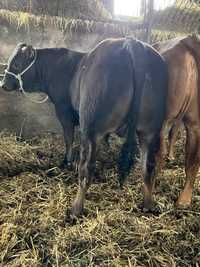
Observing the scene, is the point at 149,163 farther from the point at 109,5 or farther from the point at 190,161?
the point at 109,5

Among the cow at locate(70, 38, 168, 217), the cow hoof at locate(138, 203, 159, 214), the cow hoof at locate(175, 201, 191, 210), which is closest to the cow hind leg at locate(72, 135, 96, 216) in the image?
the cow at locate(70, 38, 168, 217)

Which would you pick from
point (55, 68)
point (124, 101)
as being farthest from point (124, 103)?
point (55, 68)

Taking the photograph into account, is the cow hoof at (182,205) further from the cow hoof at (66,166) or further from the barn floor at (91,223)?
the cow hoof at (66,166)

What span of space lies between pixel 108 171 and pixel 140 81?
1.44 metres

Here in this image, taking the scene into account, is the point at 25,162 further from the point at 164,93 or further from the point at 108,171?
the point at 164,93

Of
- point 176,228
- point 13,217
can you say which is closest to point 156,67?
point 176,228

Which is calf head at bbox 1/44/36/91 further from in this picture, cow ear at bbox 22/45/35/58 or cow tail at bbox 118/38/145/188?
cow tail at bbox 118/38/145/188

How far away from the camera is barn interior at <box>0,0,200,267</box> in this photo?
255 centimetres

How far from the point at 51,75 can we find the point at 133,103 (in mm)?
1713

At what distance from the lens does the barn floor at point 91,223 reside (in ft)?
8.20

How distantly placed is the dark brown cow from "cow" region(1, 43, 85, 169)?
1.25m

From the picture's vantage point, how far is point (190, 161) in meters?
3.34

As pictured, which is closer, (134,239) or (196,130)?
(134,239)

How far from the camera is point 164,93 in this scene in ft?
9.62
